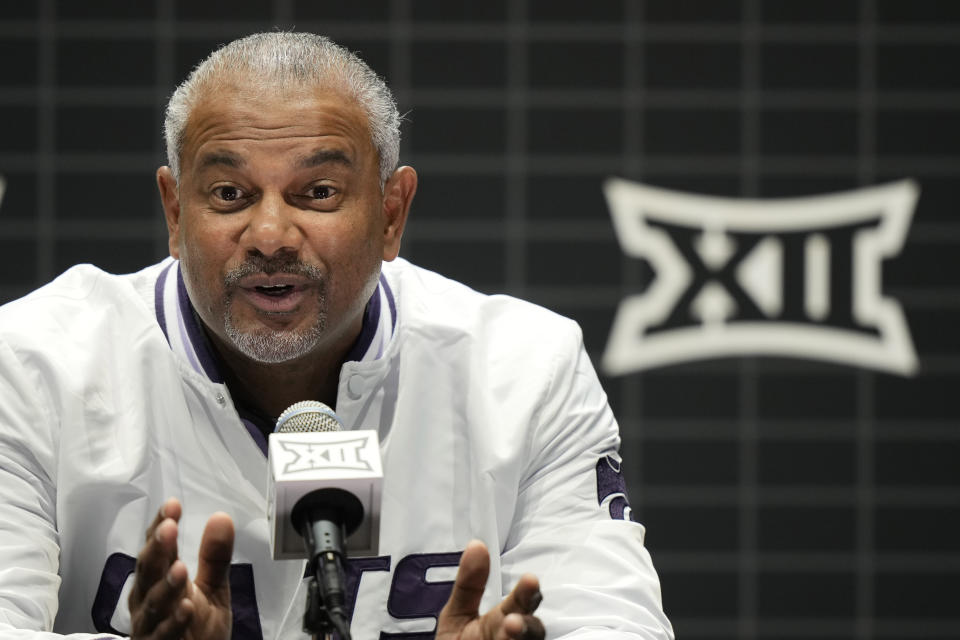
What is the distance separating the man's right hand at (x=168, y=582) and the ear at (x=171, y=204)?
63 centimetres

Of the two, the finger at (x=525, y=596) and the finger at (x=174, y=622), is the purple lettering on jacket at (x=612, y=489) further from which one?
the finger at (x=174, y=622)

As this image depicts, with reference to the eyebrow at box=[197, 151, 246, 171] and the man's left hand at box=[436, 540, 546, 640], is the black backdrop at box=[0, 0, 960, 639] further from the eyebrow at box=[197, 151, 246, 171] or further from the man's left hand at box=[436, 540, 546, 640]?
the man's left hand at box=[436, 540, 546, 640]

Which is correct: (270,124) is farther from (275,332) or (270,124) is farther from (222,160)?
(275,332)

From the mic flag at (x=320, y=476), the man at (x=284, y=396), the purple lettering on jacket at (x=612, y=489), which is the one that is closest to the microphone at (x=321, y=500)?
the mic flag at (x=320, y=476)

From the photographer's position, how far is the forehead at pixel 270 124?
5.75 ft

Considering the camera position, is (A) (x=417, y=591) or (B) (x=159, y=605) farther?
(A) (x=417, y=591)

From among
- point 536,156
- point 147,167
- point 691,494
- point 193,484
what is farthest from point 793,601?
point 193,484

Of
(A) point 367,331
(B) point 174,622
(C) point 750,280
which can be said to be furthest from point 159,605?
(C) point 750,280

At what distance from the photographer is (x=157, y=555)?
4.29 feet

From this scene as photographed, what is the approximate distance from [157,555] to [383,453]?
27.4 inches

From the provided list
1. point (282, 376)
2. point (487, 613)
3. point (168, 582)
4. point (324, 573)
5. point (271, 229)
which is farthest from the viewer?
point (282, 376)

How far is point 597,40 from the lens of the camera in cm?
403

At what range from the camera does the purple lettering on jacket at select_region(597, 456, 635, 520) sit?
74.9 inches

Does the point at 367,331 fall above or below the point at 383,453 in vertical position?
above
